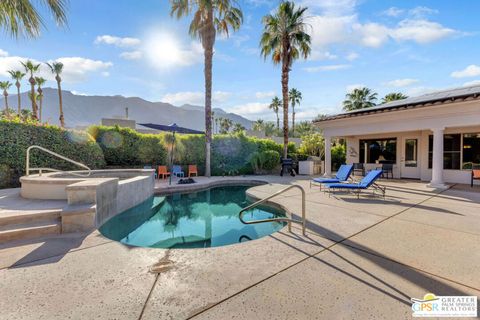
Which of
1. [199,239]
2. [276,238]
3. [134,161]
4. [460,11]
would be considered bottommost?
[199,239]

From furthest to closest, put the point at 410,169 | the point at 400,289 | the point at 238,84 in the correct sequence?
the point at 238,84
the point at 410,169
the point at 400,289

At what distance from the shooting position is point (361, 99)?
93.8 feet

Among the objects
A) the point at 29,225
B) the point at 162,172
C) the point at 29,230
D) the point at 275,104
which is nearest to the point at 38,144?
the point at 162,172

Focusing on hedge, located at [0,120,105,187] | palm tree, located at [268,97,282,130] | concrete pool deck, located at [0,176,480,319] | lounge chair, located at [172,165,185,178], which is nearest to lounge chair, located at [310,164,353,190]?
concrete pool deck, located at [0,176,480,319]

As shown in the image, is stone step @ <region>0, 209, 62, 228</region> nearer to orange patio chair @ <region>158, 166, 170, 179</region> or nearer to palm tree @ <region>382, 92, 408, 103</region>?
orange patio chair @ <region>158, 166, 170, 179</region>

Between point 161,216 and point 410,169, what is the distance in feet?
43.8

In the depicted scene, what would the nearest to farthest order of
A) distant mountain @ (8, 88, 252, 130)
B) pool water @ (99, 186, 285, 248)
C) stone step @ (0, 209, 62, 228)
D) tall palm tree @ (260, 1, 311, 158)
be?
stone step @ (0, 209, 62, 228) → pool water @ (99, 186, 285, 248) → tall palm tree @ (260, 1, 311, 158) → distant mountain @ (8, 88, 252, 130)

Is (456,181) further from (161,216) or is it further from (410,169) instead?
(161,216)

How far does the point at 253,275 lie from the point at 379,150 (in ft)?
46.4

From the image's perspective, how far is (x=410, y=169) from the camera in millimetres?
12609

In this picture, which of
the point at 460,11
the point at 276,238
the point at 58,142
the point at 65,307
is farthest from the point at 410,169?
the point at 58,142

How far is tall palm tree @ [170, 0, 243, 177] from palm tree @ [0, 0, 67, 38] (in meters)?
8.49

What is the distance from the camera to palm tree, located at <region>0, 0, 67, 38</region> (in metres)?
5.58
